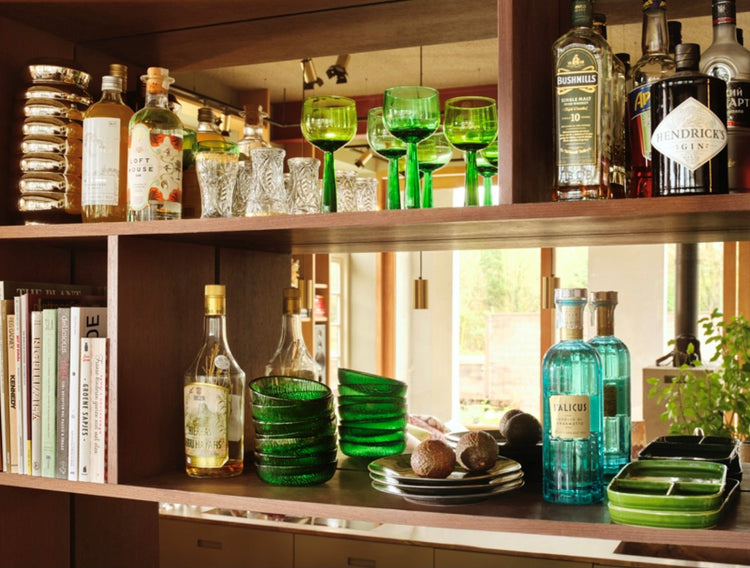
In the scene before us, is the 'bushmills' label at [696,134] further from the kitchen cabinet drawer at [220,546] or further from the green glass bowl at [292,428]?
the kitchen cabinet drawer at [220,546]

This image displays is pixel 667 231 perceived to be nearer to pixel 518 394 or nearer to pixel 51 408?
pixel 51 408

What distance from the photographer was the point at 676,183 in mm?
1070

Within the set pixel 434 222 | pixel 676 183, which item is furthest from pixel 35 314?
pixel 676 183

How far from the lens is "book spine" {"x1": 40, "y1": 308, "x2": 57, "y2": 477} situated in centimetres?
142

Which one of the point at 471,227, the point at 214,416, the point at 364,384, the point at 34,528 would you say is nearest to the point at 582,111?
the point at 471,227

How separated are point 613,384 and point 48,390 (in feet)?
3.13

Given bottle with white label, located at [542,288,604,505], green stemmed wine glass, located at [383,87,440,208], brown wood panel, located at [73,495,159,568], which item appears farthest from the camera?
brown wood panel, located at [73,495,159,568]

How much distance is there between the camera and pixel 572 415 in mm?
1152

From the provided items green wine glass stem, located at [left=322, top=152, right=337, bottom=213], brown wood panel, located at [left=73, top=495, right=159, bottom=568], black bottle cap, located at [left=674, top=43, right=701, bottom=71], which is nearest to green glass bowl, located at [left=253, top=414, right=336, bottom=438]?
green wine glass stem, located at [left=322, top=152, right=337, bottom=213]

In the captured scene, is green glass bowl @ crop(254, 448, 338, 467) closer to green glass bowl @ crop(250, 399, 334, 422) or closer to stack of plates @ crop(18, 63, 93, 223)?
green glass bowl @ crop(250, 399, 334, 422)

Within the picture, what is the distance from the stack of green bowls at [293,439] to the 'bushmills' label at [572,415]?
0.41 meters

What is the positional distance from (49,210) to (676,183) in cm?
110

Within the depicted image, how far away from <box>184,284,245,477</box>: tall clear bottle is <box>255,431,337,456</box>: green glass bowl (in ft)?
0.25

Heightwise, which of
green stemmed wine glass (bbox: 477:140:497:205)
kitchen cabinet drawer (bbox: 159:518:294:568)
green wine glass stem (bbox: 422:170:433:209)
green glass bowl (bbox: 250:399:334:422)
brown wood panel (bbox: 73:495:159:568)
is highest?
green stemmed wine glass (bbox: 477:140:497:205)
